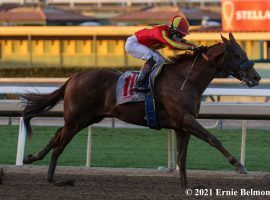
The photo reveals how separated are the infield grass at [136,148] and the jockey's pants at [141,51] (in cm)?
185

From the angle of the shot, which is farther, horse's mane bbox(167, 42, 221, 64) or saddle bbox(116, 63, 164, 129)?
horse's mane bbox(167, 42, 221, 64)

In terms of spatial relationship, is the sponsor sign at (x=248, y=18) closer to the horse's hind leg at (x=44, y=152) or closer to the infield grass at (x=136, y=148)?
the infield grass at (x=136, y=148)

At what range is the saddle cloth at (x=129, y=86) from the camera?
8.27 meters

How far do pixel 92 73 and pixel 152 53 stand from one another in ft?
1.86

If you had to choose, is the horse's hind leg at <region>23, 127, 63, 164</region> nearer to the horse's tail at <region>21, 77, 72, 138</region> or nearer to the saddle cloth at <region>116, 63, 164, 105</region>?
the horse's tail at <region>21, 77, 72, 138</region>

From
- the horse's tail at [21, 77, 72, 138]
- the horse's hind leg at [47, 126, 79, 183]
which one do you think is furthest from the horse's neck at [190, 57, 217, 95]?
the horse's tail at [21, 77, 72, 138]

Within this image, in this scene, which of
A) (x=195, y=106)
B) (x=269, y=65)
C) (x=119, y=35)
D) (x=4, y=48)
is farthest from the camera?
(x=4, y=48)

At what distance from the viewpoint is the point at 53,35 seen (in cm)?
3462

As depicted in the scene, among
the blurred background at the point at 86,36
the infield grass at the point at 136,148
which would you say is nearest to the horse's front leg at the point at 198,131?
the infield grass at the point at 136,148

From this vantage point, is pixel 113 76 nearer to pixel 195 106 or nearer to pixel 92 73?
pixel 92 73

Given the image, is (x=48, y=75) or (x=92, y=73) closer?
(x=92, y=73)

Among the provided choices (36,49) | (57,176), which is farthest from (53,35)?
(57,176)

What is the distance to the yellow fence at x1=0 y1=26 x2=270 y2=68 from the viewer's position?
112ft

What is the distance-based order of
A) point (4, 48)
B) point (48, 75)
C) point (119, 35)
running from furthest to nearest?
1. point (4, 48)
2. point (119, 35)
3. point (48, 75)
